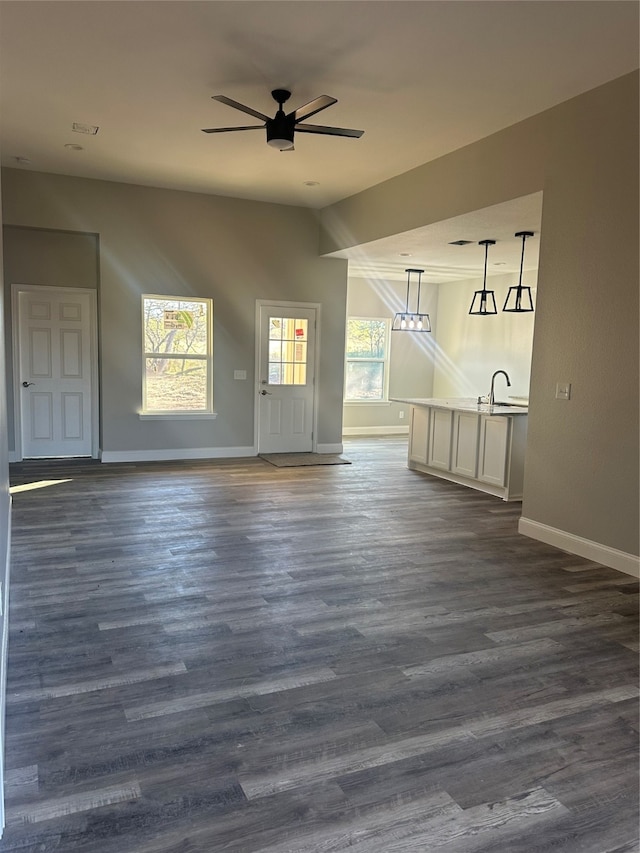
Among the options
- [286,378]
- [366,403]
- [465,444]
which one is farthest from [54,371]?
[366,403]

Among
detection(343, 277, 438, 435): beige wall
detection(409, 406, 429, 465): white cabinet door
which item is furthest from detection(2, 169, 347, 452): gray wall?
detection(343, 277, 438, 435): beige wall

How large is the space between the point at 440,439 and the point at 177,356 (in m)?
3.30

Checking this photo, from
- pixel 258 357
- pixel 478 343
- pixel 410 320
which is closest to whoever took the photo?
pixel 258 357

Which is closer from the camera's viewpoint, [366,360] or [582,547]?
[582,547]

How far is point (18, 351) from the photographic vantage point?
707 centimetres

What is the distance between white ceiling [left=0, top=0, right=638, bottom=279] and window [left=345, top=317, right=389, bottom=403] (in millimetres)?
4606

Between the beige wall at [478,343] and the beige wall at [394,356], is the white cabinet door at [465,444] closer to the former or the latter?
the beige wall at [478,343]

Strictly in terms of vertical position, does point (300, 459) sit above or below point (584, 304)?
below

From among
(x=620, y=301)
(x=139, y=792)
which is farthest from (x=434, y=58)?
(x=139, y=792)

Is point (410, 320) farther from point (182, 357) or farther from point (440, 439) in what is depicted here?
point (182, 357)

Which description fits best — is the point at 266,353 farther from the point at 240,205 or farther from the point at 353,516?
the point at 353,516

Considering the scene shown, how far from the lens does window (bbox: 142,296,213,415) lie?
7445 mm

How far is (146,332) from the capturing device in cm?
740

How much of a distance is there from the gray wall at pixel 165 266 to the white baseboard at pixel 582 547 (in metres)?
4.19
